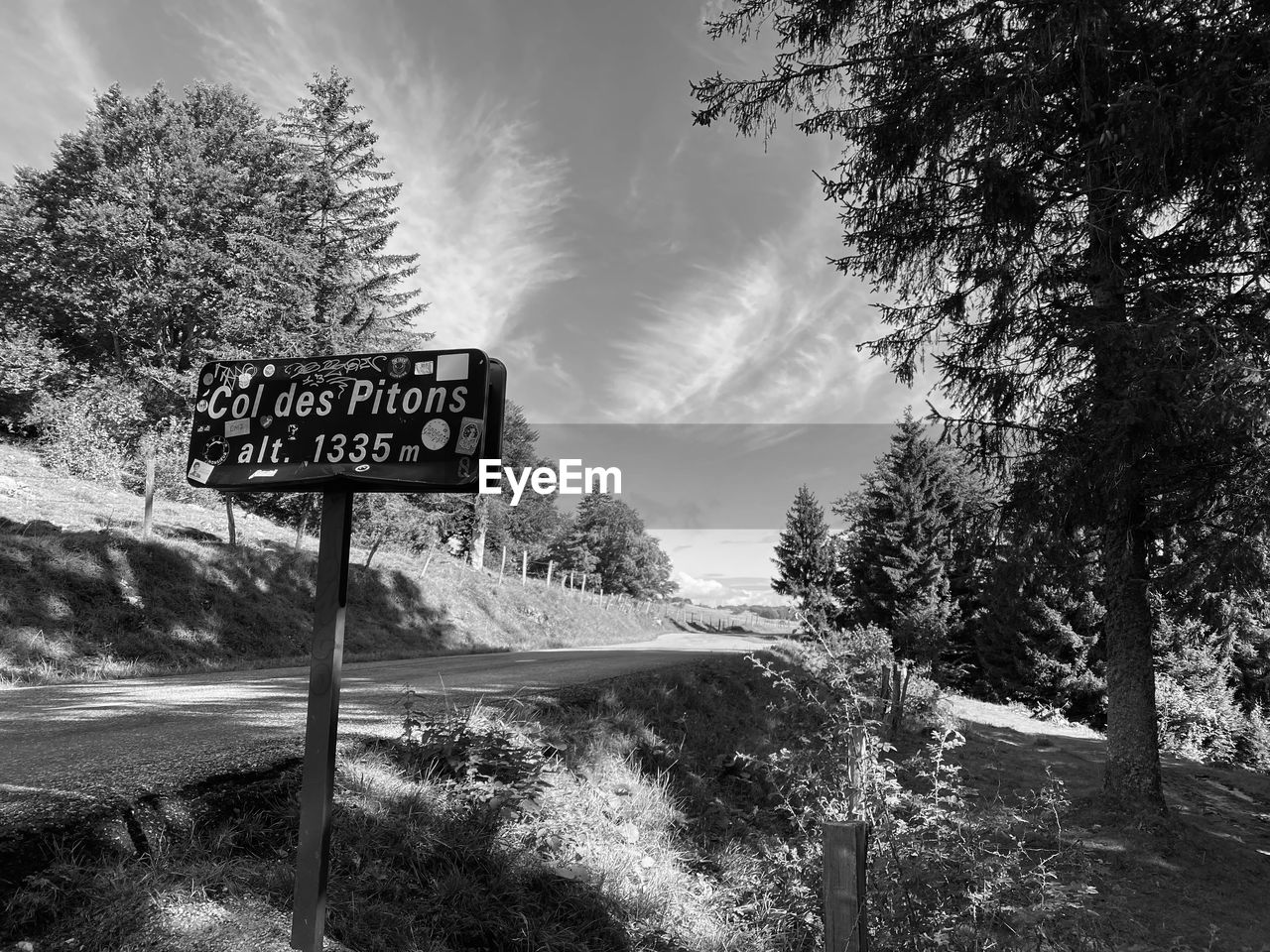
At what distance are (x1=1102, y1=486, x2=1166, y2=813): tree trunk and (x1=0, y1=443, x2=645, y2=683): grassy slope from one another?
11.2m

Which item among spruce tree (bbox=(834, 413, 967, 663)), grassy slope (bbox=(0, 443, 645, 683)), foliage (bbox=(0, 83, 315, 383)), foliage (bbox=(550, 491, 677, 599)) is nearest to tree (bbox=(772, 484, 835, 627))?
spruce tree (bbox=(834, 413, 967, 663))

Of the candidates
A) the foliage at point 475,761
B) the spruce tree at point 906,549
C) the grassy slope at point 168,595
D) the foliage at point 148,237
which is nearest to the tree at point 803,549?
the spruce tree at point 906,549

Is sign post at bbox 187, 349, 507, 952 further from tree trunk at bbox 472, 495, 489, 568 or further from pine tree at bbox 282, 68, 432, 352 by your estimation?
tree trunk at bbox 472, 495, 489, 568

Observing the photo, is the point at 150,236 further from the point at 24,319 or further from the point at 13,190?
the point at 13,190

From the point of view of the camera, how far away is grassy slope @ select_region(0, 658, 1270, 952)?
6.81 feet

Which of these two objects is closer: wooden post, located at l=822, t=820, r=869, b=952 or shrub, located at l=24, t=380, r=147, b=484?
wooden post, located at l=822, t=820, r=869, b=952

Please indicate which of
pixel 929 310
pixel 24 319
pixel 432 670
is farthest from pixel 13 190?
pixel 929 310

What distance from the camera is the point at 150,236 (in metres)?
24.0

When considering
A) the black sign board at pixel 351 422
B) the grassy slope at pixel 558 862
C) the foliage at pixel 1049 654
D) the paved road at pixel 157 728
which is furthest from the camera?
the foliage at pixel 1049 654

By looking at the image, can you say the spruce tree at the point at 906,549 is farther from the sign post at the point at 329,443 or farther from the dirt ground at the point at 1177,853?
the sign post at the point at 329,443

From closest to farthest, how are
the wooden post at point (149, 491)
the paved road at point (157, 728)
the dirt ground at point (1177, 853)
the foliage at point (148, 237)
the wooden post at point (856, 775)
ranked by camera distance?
the paved road at point (157, 728) → the wooden post at point (856, 775) → the dirt ground at point (1177, 853) → the wooden post at point (149, 491) → the foliage at point (148, 237)

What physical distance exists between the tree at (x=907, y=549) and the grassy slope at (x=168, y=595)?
49.5 ft

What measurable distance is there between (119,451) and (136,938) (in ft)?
64.5

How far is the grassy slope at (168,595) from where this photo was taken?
895 cm
